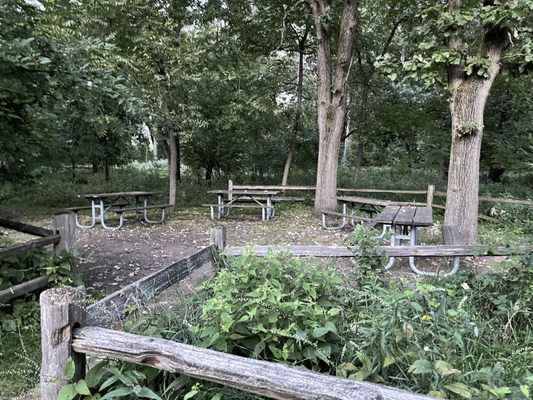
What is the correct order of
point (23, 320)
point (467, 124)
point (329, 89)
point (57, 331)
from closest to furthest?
point (57, 331)
point (23, 320)
point (467, 124)
point (329, 89)

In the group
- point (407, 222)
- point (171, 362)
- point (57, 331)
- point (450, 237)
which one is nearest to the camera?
point (171, 362)

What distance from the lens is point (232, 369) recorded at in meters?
1.67

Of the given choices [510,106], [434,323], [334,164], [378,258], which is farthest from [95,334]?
[510,106]

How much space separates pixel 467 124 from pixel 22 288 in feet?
20.0

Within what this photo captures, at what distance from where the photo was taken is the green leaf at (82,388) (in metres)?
1.86

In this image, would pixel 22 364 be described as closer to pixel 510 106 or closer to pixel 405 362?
pixel 405 362

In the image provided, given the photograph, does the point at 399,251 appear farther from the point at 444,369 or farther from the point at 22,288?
the point at 22,288

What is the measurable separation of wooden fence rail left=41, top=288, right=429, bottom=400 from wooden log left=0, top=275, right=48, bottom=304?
1.72 m

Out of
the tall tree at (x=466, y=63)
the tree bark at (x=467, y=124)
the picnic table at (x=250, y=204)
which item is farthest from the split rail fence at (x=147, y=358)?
the picnic table at (x=250, y=204)

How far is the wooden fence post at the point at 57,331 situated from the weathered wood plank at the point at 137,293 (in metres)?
0.15

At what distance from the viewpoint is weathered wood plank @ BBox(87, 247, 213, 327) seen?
2.18 meters

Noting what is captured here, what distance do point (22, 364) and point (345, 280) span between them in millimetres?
2369

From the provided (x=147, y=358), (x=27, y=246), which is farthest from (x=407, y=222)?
(x=27, y=246)

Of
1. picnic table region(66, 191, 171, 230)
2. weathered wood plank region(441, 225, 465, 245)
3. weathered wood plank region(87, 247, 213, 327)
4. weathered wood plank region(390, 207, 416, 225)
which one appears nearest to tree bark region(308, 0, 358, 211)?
weathered wood plank region(390, 207, 416, 225)
